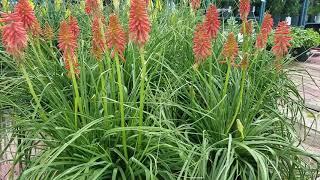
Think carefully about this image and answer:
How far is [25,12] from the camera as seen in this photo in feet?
5.08

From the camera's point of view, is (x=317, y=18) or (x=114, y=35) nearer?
(x=114, y=35)

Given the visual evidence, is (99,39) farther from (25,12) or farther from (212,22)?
(212,22)

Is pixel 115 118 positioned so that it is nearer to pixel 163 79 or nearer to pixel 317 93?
pixel 163 79

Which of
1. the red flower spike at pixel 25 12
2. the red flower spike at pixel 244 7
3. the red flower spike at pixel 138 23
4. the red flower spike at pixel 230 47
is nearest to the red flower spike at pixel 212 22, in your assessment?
the red flower spike at pixel 230 47

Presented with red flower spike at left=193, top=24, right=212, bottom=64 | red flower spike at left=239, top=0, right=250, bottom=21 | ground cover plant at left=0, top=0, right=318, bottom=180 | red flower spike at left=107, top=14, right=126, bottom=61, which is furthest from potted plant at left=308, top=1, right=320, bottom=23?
red flower spike at left=107, top=14, right=126, bottom=61

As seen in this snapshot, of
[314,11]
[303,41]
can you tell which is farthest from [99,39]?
[314,11]

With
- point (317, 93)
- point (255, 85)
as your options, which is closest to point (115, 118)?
point (255, 85)

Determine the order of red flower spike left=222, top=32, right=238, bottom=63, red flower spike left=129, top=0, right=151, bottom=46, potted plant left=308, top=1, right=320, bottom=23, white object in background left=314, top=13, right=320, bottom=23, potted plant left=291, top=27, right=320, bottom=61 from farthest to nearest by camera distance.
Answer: white object in background left=314, top=13, right=320, bottom=23, potted plant left=308, top=1, right=320, bottom=23, potted plant left=291, top=27, right=320, bottom=61, red flower spike left=222, top=32, right=238, bottom=63, red flower spike left=129, top=0, right=151, bottom=46

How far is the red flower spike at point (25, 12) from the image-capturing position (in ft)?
5.00

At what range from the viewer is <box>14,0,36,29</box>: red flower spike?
1523 mm

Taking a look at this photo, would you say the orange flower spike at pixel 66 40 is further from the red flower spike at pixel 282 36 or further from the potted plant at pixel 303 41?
the potted plant at pixel 303 41

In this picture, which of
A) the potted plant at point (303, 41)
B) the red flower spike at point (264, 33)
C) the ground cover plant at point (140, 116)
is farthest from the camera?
the potted plant at point (303, 41)

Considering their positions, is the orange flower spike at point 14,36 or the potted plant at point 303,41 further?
the potted plant at point 303,41

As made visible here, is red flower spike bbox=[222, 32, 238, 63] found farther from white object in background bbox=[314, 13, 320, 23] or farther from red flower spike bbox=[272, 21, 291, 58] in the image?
white object in background bbox=[314, 13, 320, 23]
